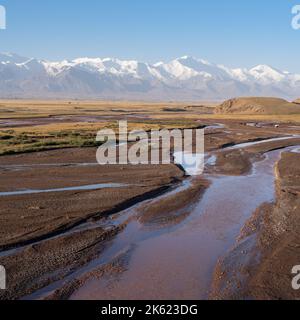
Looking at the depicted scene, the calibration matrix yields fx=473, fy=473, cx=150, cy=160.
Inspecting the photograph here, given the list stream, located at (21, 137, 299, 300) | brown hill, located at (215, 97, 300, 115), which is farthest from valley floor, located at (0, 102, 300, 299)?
brown hill, located at (215, 97, 300, 115)

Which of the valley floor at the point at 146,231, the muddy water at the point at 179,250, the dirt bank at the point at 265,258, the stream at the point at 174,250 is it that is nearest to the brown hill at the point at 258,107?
the valley floor at the point at 146,231

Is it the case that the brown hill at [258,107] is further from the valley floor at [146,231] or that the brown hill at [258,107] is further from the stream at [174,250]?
the stream at [174,250]

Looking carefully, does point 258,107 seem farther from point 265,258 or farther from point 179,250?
point 265,258

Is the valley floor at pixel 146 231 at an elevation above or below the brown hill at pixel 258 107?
below

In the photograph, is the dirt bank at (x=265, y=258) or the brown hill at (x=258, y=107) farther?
the brown hill at (x=258, y=107)
